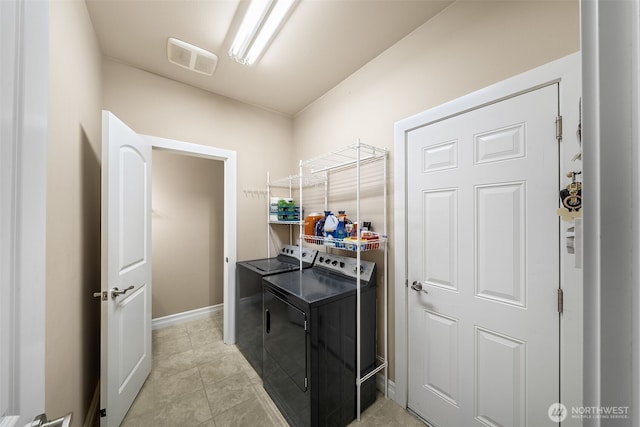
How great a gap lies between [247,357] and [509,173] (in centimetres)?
247

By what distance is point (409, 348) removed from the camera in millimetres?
1615

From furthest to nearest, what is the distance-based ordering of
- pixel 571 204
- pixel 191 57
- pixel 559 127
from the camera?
pixel 191 57, pixel 559 127, pixel 571 204

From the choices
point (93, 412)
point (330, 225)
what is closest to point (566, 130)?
point (330, 225)

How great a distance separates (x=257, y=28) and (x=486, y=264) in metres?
1.97

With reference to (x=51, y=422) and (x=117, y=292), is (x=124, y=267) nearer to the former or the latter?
(x=117, y=292)

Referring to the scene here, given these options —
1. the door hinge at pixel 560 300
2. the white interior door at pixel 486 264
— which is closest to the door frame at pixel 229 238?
the white interior door at pixel 486 264

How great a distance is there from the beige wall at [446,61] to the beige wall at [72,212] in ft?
5.86

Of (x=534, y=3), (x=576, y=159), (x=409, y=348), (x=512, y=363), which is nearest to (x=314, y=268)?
(x=409, y=348)

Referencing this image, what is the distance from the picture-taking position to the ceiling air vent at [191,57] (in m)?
1.70

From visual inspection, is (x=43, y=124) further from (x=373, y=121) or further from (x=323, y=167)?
(x=323, y=167)

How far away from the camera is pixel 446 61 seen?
1.44m

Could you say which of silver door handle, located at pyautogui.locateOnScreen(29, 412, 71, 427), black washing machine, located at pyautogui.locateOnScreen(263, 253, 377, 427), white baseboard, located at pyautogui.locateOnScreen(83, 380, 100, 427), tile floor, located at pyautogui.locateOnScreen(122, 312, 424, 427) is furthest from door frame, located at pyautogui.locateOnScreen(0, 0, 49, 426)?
white baseboard, located at pyautogui.locateOnScreen(83, 380, 100, 427)

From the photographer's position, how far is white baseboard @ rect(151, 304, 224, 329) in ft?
9.07

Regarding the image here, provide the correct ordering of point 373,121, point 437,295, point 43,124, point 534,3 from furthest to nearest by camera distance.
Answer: point 373,121 → point 437,295 → point 534,3 → point 43,124
